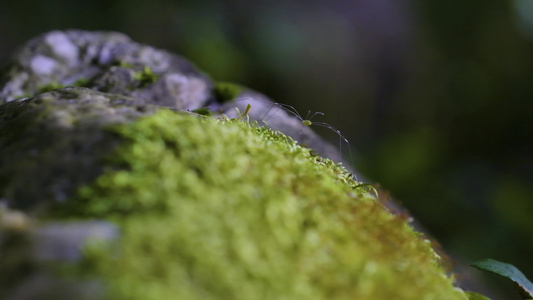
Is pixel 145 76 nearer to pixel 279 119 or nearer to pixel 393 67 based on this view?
pixel 279 119

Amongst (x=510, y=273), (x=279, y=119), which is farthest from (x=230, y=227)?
(x=279, y=119)

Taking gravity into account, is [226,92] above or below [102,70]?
above

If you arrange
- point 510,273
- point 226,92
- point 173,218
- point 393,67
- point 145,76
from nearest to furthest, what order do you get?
point 173,218
point 510,273
point 145,76
point 226,92
point 393,67

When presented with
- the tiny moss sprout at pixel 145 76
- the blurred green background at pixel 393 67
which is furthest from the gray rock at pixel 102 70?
the blurred green background at pixel 393 67

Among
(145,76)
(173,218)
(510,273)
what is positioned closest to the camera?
(173,218)

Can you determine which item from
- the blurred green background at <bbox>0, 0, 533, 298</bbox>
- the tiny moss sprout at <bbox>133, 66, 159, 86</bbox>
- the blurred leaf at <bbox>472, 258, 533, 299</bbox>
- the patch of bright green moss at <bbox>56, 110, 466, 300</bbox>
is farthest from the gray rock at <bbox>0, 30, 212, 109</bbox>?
the blurred green background at <bbox>0, 0, 533, 298</bbox>

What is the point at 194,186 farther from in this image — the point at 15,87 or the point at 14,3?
the point at 14,3

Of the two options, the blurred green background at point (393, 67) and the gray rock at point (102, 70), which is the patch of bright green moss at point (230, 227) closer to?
the gray rock at point (102, 70)
